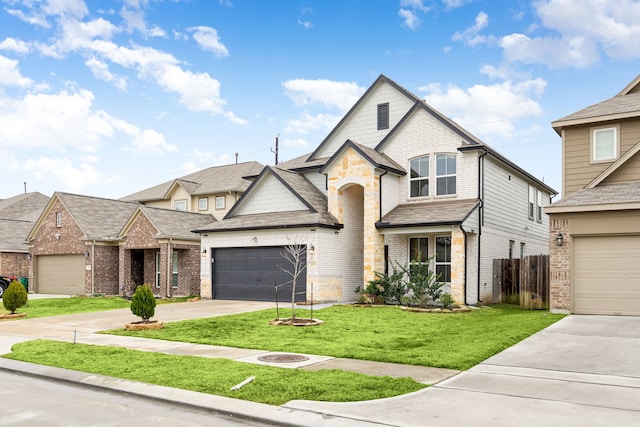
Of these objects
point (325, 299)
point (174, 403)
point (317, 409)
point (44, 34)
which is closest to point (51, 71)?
point (44, 34)

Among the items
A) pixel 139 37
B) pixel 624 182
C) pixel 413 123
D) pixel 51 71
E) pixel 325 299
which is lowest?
pixel 325 299

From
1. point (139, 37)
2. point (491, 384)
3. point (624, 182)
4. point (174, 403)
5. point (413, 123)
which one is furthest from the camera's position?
point (413, 123)

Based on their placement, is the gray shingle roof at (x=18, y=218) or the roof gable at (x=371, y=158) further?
the gray shingle roof at (x=18, y=218)

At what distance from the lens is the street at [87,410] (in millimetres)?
6742

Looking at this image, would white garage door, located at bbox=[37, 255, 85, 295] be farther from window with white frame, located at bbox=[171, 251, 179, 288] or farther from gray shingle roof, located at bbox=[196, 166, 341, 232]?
gray shingle roof, located at bbox=[196, 166, 341, 232]

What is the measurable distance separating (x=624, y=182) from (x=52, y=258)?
2917cm

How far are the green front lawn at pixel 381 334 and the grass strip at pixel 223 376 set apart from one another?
1.79m

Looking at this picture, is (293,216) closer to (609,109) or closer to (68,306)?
(68,306)

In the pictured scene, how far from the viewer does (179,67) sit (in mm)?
25000

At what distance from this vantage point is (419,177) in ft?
76.2

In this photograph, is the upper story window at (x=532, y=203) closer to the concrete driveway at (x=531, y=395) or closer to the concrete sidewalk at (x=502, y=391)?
the concrete sidewalk at (x=502, y=391)

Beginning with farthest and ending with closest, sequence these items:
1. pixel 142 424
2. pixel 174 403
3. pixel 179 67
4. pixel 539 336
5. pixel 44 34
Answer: pixel 179 67 → pixel 44 34 → pixel 539 336 → pixel 174 403 → pixel 142 424

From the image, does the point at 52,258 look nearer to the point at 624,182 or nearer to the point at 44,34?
the point at 44,34

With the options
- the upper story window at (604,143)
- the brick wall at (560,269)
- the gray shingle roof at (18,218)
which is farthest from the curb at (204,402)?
the gray shingle roof at (18,218)
